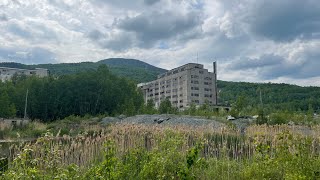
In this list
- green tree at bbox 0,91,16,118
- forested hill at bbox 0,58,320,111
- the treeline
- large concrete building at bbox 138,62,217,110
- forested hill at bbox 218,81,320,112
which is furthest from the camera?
large concrete building at bbox 138,62,217,110

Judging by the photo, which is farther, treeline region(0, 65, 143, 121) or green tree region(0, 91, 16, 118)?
treeline region(0, 65, 143, 121)

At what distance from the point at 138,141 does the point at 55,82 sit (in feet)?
115

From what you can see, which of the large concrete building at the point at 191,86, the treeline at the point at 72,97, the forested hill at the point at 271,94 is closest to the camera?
the treeline at the point at 72,97

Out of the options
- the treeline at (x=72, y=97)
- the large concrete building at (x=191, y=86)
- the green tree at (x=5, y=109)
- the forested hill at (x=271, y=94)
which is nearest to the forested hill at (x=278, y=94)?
the forested hill at (x=271, y=94)

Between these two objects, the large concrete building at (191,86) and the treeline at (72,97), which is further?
the large concrete building at (191,86)

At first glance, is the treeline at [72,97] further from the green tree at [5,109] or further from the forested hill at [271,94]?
the forested hill at [271,94]

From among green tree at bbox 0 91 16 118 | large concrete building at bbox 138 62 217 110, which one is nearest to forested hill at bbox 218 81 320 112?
large concrete building at bbox 138 62 217 110

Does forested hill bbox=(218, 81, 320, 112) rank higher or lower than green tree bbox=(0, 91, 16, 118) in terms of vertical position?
higher

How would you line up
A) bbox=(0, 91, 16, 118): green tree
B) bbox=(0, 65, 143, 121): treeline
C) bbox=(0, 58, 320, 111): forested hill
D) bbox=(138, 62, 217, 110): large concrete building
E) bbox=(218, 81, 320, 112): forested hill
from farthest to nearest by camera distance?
1. bbox=(138, 62, 217, 110): large concrete building
2. bbox=(218, 81, 320, 112): forested hill
3. bbox=(0, 58, 320, 111): forested hill
4. bbox=(0, 65, 143, 121): treeline
5. bbox=(0, 91, 16, 118): green tree

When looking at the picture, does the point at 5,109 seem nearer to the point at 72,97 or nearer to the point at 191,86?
the point at 72,97

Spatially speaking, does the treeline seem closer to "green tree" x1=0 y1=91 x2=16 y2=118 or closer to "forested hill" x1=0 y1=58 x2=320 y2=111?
"green tree" x1=0 y1=91 x2=16 y2=118

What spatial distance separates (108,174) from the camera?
4102mm

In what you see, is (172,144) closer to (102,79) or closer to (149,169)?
(149,169)

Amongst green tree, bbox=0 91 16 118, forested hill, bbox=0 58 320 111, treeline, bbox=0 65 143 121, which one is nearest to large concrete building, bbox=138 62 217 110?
forested hill, bbox=0 58 320 111
